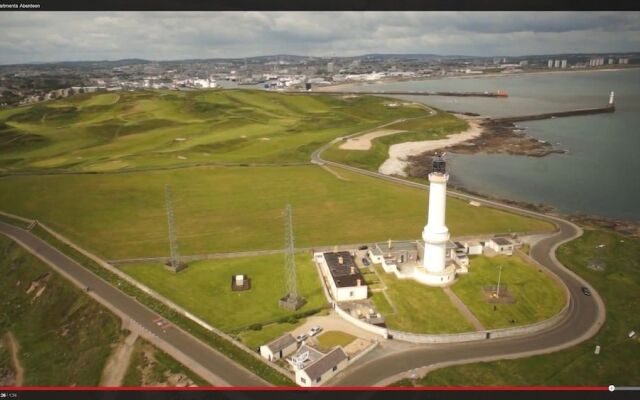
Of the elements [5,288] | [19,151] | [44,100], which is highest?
[44,100]

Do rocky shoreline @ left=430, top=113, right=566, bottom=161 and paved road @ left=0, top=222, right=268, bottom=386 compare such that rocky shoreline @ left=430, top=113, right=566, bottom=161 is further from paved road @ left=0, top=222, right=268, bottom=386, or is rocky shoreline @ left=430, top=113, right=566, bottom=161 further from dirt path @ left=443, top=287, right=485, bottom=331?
paved road @ left=0, top=222, right=268, bottom=386

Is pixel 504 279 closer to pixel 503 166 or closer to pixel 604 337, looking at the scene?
pixel 604 337

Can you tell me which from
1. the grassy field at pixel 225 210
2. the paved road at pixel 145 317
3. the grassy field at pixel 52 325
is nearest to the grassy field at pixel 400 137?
the grassy field at pixel 225 210

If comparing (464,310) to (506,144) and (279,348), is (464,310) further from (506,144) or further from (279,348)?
(506,144)
